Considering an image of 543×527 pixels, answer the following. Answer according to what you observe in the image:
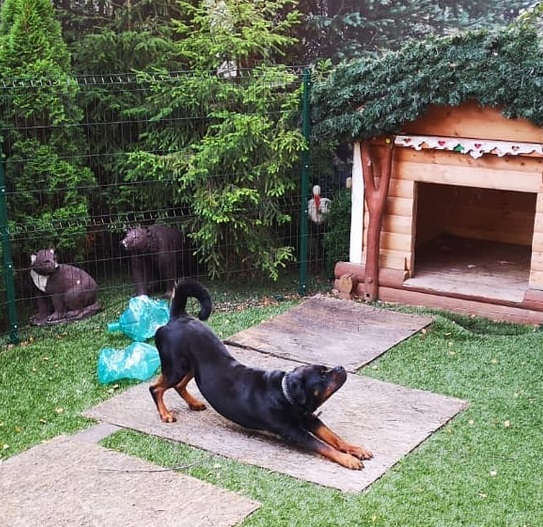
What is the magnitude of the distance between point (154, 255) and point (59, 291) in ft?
3.28

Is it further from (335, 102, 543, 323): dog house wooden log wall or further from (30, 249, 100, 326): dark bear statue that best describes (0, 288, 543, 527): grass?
(335, 102, 543, 323): dog house wooden log wall

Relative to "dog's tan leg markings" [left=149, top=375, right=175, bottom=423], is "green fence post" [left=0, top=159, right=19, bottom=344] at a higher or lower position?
higher

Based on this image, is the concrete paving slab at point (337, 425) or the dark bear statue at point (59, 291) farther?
the dark bear statue at point (59, 291)

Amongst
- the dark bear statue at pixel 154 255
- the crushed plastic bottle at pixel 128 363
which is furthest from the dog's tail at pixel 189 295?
the dark bear statue at pixel 154 255

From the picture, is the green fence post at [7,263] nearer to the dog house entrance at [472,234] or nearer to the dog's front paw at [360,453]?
the dog's front paw at [360,453]

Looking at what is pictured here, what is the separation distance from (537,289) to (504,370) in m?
1.49

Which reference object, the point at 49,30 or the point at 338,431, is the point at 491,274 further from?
the point at 49,30

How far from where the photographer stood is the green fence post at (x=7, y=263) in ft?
21.2

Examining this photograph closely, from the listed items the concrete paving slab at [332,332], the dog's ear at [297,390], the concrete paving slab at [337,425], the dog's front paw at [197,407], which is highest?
the dog's ear at [297,390]

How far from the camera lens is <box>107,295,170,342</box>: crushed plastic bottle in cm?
679

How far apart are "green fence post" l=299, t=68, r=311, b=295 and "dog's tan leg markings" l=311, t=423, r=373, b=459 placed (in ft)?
11.7

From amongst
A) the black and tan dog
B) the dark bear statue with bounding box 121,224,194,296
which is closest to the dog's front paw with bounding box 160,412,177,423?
the black and tan dog

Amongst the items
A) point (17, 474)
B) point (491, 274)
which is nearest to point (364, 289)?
point (491, 274)

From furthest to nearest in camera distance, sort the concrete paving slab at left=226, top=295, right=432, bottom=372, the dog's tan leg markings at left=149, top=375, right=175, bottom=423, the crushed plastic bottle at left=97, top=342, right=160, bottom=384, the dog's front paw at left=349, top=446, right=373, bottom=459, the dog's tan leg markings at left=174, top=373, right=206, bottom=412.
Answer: the concrete paving slab at left=226, top=295, right=432, bottom=372, the crushed plastic bottle at left=97, top=342, right=160, bottom=384, the dog's tan leg markings at left=174, top=373, right=206, bottom=412, the dog's tan leg markings at left=149, top=375, right=175, bottom=423, the dog's front paw at left=349, top=446, right=373, bottom=459
